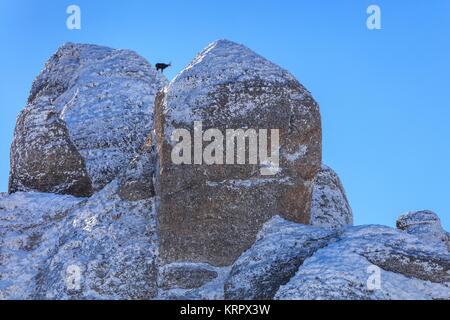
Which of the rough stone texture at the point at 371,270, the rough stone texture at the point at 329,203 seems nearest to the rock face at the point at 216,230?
the rough stone texture at the point at 371,270

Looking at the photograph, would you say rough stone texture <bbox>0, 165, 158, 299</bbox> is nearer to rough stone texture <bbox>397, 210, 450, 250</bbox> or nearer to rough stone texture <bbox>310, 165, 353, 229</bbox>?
rough stone texture <bbox>310, 165, 353, 229</bbox>

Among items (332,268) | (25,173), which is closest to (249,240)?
(332,268)

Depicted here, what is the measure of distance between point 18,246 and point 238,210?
3.21 meters

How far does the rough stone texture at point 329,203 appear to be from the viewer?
12.8m

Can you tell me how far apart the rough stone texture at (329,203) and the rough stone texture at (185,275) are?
351 cm

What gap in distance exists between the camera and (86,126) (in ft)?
44.4

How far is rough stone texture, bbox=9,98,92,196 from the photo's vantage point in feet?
41.2

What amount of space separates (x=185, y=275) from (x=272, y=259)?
3.71 ft

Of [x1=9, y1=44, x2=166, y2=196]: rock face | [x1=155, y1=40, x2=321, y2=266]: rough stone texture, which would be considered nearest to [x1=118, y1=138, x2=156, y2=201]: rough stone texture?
[x1=155, y1=40, x2=321, y2=266]: rough stone texture

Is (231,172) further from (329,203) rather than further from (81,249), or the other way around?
(329,203)

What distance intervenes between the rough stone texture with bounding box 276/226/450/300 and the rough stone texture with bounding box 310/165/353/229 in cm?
389

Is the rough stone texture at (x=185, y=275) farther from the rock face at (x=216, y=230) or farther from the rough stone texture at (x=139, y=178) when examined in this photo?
the rough stone texture at (x=139, y=178)

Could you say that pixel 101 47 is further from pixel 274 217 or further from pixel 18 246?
pixel 274 217

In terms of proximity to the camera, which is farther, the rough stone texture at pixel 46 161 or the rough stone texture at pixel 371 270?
the rough stone texture at pixel 46 161
